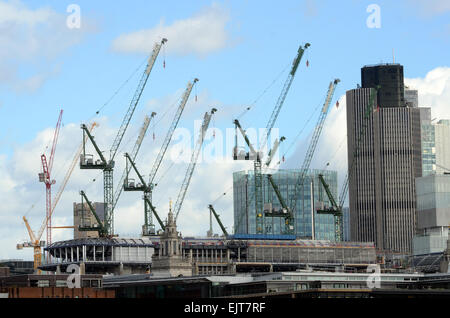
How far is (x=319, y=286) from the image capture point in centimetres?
19925
